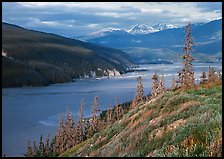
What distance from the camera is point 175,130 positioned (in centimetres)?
1788

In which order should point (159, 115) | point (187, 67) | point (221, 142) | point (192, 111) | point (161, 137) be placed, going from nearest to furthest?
point (221, 142) → point (161, 137) → point (192, 111) → point (159, 115) → point (187, 67)

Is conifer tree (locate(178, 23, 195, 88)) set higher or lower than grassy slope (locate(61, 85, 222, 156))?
higher

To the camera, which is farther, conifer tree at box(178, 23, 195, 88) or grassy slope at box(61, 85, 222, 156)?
conifer tree at box(178, 23, 195, 88)

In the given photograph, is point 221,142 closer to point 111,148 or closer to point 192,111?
point 192,111

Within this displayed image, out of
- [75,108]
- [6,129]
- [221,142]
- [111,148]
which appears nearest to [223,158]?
[221,142]

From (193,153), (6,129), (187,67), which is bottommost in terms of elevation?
(6,129)

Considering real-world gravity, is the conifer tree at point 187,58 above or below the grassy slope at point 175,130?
above

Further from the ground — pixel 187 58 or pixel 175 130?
pixel 187 58

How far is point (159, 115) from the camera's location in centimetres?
2422

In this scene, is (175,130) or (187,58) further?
(187,58)

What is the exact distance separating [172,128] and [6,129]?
85.0 metres

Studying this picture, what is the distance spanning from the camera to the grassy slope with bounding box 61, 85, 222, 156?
14039 mm

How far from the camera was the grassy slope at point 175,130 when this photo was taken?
1404 centimetres

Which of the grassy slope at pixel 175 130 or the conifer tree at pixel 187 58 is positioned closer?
the grassy slope at pixel 175 130
